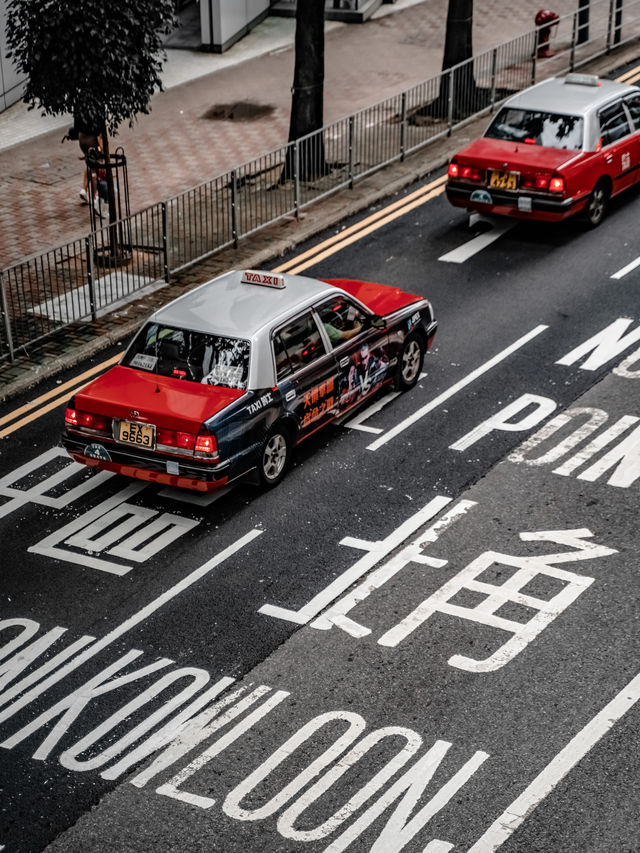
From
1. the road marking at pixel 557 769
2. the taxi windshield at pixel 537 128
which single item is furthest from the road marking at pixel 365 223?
the road marking at pixel 557 769

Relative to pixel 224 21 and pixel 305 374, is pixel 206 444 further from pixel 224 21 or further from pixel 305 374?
pixel 224 21

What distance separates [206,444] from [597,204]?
29.0 feet

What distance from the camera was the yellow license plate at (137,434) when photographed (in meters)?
11.5

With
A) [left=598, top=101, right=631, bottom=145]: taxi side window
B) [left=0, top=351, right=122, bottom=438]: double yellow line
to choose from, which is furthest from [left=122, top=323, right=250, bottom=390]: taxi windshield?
[left=598, top=101, right=631, bottom=145]: taxi side window

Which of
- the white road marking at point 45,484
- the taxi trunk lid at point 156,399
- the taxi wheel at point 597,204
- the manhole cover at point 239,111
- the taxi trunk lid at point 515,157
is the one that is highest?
the taxi trunk lid at point 515,157

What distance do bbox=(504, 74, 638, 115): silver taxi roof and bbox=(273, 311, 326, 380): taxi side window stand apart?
6949 millimetres

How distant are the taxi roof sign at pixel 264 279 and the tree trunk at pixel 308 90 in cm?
661

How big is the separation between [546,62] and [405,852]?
1933 centimetres

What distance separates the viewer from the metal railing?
Answer: 15.9 meters

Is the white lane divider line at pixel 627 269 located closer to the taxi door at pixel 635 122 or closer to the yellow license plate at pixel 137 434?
the taxi door at pixel 635 122

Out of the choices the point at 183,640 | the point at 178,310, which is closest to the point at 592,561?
the point at 183,640

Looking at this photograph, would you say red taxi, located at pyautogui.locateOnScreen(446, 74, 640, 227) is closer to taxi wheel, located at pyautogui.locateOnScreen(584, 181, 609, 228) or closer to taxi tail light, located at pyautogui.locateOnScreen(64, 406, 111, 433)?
taxi wheel, located at pyautogui.locateOnScreen(584, 181, 609, 228)

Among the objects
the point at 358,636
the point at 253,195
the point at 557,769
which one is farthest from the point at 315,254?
the point at 557,769

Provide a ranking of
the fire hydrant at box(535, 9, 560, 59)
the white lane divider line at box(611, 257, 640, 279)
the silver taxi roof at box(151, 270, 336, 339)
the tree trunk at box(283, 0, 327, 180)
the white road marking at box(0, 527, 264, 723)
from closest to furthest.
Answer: the white road marking at box(0, 527, 264, 723) < the silver taxi roof at box(151, 270, 336, 339) < the white lane divider line at box(611, 257, 640, 279) < the tree trunk at box(283, 0, 327, 180) < the fire hydrant at box(535, 9, 560, 59)
